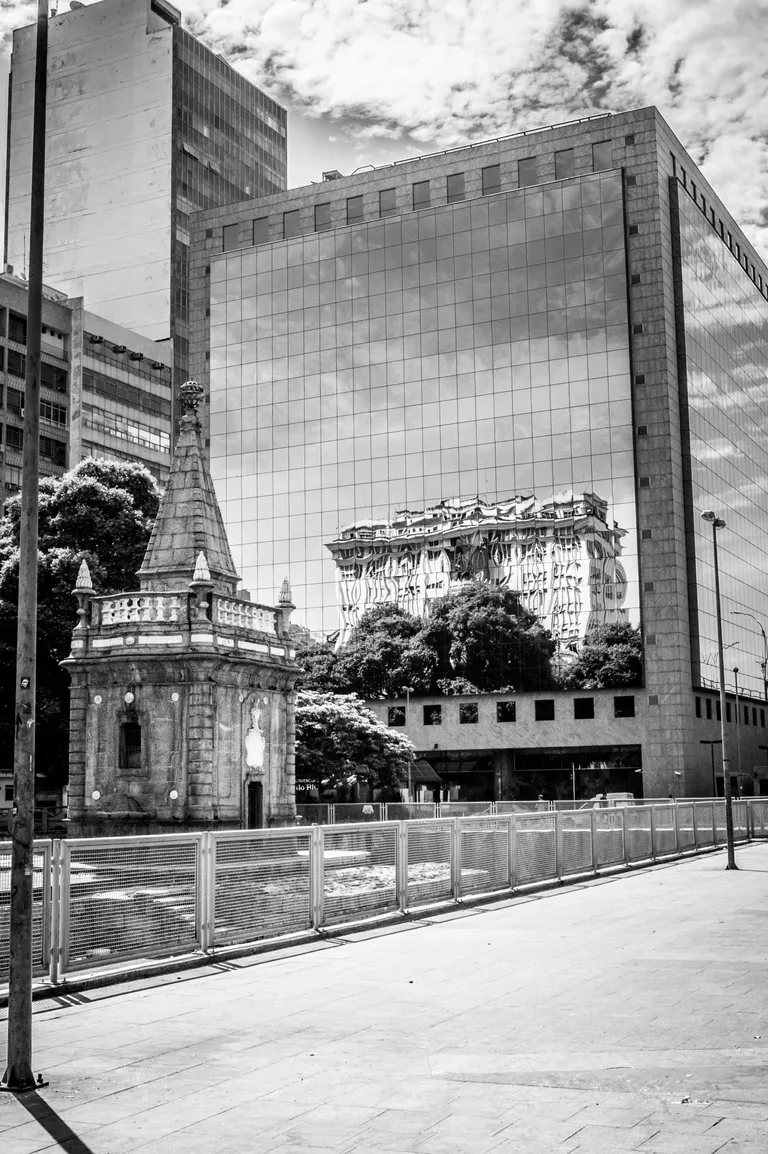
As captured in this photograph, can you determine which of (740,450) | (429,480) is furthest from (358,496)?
(740,450)

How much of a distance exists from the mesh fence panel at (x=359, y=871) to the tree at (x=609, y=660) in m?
63.0

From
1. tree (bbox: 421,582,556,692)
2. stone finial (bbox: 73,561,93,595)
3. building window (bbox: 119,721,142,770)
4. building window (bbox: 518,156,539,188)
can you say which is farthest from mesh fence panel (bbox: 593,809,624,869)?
building window (bbox: 518,156,539,188)

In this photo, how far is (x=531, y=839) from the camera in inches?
1070

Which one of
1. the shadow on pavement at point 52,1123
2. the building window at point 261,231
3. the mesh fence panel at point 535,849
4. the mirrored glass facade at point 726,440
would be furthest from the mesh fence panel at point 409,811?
the building window at point 261,231

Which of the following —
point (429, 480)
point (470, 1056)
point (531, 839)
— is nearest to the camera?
point (470, 1056)

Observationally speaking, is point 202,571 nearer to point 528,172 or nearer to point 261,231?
point 528,172

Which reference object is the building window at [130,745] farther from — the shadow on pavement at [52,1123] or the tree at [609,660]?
the tree at [609,660]

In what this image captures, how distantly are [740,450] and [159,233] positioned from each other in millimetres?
73208

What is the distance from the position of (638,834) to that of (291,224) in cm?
7568

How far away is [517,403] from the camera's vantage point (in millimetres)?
87938

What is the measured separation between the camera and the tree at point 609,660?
82.5 m

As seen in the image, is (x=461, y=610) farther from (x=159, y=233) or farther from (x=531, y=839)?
(x=159, y=233)

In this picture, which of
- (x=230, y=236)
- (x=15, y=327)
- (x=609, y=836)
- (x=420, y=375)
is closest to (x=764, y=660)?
(x=420, y=375)

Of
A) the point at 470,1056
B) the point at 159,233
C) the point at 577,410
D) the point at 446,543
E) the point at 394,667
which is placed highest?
the point at 159,233
